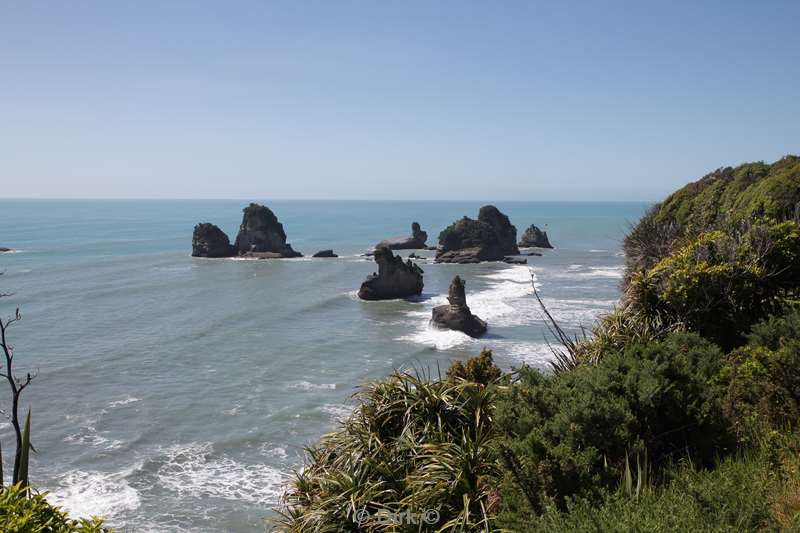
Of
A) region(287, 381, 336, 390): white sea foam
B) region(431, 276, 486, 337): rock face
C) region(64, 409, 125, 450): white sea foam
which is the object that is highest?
region(431, 276, 486, 337): rock face

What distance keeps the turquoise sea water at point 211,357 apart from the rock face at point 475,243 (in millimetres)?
6164

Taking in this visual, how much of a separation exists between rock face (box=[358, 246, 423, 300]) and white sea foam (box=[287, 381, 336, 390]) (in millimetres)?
26921

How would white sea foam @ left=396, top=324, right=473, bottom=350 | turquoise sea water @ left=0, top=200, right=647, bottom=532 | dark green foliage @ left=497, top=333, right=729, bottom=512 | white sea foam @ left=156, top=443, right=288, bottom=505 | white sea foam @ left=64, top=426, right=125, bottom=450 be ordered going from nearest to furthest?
dark green foliage @ left=497, top=333, right=729, bottom=512
white sea foam @ left=156, top=443, right=288, bottom=505
turquoise sea water @ left=0, top=200, right=647, bottom=532
white sea foam @ left=64, top=426, right=125, bottom=450
white sea foam @ left=396, top=324, right=473, bottom=350

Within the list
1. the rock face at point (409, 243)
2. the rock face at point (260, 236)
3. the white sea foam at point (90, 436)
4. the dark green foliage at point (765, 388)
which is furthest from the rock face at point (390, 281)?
the dark green foliage at point (765, 388)

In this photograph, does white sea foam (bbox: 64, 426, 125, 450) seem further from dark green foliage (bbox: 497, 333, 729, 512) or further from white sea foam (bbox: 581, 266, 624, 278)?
white sea foam (bbox: 581, 266, 624, 278)

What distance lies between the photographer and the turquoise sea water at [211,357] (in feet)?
68.7

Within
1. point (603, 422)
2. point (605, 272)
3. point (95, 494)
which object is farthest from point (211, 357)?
point (605, 272)

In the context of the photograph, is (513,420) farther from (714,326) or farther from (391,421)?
(714,326)

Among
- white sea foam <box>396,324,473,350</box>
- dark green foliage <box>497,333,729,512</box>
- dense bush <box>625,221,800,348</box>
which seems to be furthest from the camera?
white sea foam <box>396,324,473,350</box>

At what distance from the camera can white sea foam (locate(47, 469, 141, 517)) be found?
18.8 meters

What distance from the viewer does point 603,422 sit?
20.0 feet

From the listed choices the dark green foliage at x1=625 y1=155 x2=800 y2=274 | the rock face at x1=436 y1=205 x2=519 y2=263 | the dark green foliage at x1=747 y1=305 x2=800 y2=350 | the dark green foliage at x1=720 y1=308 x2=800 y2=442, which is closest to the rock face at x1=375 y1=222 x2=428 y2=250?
the rock face at x1=436 y1=205 x2=519 y2=263

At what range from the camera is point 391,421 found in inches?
361

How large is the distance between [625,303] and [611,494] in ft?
25.9
